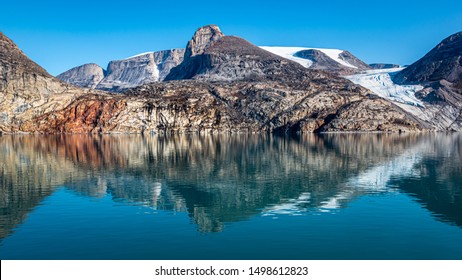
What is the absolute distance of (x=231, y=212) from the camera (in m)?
39.6

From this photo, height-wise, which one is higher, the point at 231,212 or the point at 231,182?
the point at 231,182

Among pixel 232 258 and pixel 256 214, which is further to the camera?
pixel 256 214

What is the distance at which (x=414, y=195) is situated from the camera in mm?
47812

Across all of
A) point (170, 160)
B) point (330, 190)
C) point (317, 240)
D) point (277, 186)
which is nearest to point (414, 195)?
point (330, 190)

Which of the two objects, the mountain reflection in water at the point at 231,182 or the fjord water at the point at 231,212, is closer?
the fjord water at the point at 231,212

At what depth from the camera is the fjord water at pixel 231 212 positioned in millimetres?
28625

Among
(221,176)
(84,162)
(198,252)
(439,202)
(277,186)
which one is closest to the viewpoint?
(198,252)

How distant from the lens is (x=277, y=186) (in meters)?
53.3

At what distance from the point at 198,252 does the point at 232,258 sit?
88.7 inches

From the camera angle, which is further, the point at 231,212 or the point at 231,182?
the point at 231,182

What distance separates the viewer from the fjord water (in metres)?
28.6

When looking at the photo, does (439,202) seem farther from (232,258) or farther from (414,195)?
(232,258)

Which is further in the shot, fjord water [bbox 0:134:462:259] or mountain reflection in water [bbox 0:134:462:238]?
mountain reflection in water [bbox 0:134:462:238]
